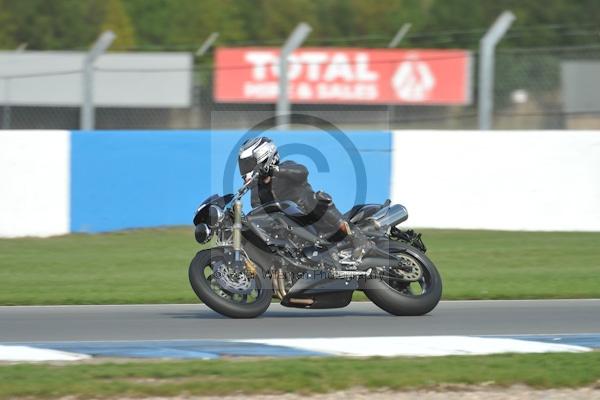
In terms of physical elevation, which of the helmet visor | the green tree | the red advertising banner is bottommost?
the helmet visor

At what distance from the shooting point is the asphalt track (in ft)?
28.3

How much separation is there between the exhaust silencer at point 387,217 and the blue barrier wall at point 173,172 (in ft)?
20.6

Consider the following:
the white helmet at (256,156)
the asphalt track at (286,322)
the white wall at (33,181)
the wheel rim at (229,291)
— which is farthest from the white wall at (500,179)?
the white helmet at (256,156)

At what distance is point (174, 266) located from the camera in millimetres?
13164

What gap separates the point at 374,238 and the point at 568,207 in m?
7.34

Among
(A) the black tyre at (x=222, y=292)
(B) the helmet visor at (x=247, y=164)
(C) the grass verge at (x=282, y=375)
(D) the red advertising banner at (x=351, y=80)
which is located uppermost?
(D) the red advertising banner at (x=351, y=80)

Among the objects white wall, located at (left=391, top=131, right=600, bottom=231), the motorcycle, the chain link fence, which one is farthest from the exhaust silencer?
the chain link fence

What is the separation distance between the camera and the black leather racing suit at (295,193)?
350 inches

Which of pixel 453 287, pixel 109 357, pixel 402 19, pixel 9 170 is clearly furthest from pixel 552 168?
pixel 402 19

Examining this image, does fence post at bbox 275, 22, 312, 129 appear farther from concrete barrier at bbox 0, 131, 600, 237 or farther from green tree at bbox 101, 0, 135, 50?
green tree at bbox 101, 0, 135, 50

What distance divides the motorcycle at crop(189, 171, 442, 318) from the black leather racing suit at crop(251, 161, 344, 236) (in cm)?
4

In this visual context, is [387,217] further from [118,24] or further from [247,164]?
[118,24]

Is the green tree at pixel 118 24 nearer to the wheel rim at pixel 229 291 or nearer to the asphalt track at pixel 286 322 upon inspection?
the asphalt track at pixel 286 322

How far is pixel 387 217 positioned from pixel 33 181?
280 inches
